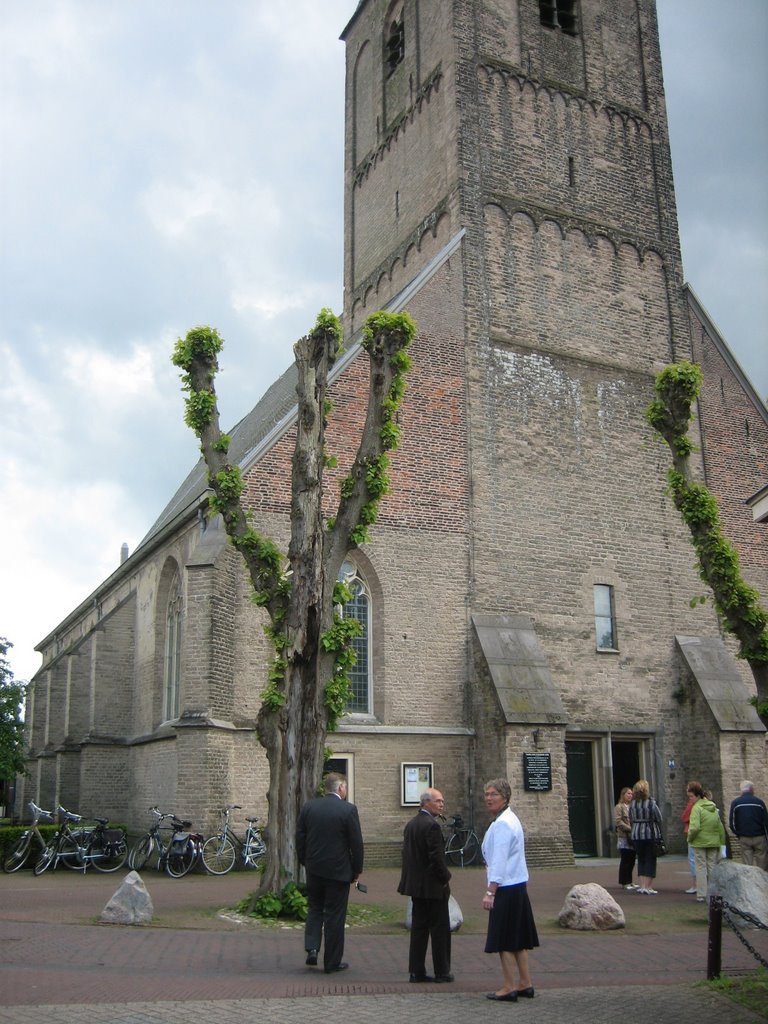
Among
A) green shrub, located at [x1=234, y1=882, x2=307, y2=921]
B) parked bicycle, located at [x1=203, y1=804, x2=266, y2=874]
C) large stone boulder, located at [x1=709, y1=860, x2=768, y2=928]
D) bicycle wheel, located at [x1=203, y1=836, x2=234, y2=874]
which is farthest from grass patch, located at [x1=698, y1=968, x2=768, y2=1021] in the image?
bicycle wheel, located at [x1=203, y1=836, x2=234, y2=874]

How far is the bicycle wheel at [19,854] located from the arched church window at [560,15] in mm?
22577

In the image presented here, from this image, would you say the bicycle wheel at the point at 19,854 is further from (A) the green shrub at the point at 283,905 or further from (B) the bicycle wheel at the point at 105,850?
(A) the green shrub at the point at 283,905

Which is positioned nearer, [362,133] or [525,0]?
[525,0]

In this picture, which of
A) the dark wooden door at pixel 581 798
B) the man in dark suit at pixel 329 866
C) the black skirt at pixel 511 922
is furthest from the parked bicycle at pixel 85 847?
the black skirt at pixel 511 922

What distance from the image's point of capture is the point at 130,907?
1120cm

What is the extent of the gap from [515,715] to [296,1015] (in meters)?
11.9

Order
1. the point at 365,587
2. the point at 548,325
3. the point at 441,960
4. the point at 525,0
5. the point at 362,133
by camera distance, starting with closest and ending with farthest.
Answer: the point at 441,960 → the point at 365,587 → the point at 548,325 → the point at 525,0 → the point at 362,133

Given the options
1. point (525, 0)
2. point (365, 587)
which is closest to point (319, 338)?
point (365, 587)

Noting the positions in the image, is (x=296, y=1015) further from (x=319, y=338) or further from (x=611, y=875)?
(x=611, y=875)

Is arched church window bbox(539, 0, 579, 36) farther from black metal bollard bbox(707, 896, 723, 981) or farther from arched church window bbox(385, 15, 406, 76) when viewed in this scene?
black metal bollard bbox(707, 896, 723, 981)

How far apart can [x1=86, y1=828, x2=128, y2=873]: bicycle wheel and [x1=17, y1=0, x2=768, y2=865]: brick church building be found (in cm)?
141

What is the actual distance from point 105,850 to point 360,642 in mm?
6012

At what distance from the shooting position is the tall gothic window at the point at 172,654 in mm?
22141

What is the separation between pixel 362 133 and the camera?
2948 centimetres
